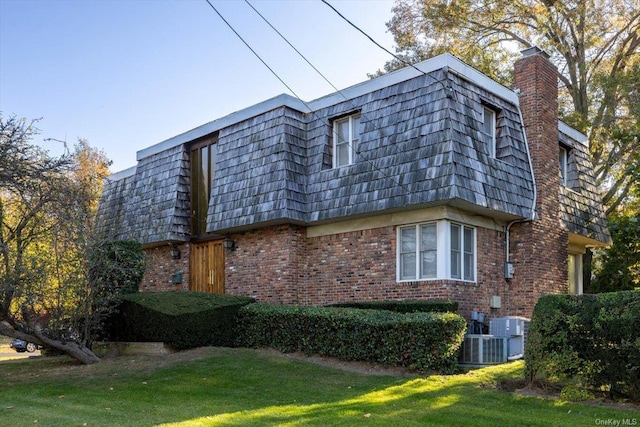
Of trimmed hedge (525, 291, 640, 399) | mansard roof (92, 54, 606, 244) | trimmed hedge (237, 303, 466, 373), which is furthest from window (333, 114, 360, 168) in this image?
trimmed hedge (525, 291, 640, 399)

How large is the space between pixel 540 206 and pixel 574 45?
10.6 meters

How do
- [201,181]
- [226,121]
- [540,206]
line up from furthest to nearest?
[201,181] → [226,121] → [540,206]

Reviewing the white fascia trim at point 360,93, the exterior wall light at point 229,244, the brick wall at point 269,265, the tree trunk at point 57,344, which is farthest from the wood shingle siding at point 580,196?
the tree trunk at point 57,344

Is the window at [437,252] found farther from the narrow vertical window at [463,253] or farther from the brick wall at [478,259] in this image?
the brick wall at [478,259]

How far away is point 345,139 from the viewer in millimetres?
14820

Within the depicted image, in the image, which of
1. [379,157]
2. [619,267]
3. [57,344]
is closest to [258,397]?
[57,344]

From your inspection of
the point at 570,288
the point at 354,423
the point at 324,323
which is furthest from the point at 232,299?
the point at 570,288

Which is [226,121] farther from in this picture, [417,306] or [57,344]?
[417,306]

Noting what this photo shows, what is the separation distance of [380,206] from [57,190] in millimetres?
6132

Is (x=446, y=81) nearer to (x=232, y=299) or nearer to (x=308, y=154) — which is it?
(x=308, y=154)

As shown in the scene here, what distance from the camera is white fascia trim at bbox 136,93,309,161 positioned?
604 inches

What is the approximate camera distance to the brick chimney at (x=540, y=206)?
45.9ft

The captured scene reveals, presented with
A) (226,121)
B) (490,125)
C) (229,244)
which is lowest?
(229,244)

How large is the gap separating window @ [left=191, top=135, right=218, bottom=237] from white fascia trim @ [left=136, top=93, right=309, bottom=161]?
0.30 metres
